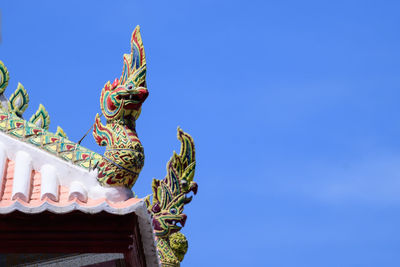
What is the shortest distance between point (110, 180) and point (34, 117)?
3.67 m

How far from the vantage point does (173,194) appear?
12.9 metres

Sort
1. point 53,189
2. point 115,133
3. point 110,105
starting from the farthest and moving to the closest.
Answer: point 110,105 → point 115,133 → point 53,189

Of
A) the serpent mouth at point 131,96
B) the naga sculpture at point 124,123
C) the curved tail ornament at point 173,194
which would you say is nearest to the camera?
the naga sculpture at point 124,123

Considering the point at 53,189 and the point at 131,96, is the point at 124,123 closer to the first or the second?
the point at 131,96

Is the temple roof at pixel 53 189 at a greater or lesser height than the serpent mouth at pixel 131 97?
lesser

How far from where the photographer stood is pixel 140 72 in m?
9.40

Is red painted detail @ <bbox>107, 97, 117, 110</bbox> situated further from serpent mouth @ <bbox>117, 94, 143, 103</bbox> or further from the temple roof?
the temple roof

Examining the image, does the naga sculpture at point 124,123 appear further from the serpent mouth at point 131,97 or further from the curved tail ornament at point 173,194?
the curved tail ornament at point 173,194

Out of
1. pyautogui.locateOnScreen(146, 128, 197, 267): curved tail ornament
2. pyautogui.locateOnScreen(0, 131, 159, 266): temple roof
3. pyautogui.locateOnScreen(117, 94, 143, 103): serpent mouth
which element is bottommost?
pyautogui.locateOnScreen(0, 131, 159, 266): temple roof

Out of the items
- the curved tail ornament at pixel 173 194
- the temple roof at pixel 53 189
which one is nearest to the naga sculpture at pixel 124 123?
the temple roof at pixel 53 189

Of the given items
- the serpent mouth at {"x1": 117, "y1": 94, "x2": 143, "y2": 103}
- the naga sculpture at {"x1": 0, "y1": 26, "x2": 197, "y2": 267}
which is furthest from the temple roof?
the serpent mouth at {"x1": 117, "y1": 94, "x2": 143, "y2": 103}

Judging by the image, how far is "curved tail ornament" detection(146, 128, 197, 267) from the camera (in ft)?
42.2

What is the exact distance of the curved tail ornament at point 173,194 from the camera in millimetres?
12867

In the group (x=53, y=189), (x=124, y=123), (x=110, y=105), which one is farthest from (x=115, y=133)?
(x=53, y=189)
